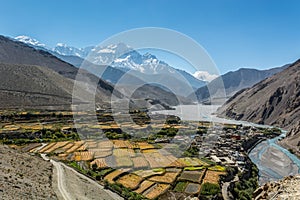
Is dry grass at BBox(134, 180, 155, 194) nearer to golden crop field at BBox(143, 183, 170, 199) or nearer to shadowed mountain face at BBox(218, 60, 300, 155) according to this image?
golden crop field at BBox(143, 183, 170, 199)

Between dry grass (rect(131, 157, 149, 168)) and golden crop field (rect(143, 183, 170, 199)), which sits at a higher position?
dry grass (rect(131, 157, 149, 168))

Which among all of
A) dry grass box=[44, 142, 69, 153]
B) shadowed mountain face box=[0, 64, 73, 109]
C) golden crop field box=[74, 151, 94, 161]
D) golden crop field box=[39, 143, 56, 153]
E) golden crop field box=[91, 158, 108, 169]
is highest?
shadowed mountain face box=[0, 64, 73, 109]

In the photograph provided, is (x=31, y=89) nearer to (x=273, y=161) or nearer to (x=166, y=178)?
(x=273, y=161)

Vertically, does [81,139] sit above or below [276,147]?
above

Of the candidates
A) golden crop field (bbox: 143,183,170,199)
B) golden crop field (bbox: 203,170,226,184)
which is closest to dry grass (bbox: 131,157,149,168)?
golden crop field (bbox: 143,183,170,199)

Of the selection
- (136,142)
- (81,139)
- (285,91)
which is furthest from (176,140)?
(285,91)

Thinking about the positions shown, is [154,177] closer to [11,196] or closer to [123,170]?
[123,170]

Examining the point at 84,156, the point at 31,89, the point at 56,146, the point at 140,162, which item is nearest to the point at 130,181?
the point at 140,162
